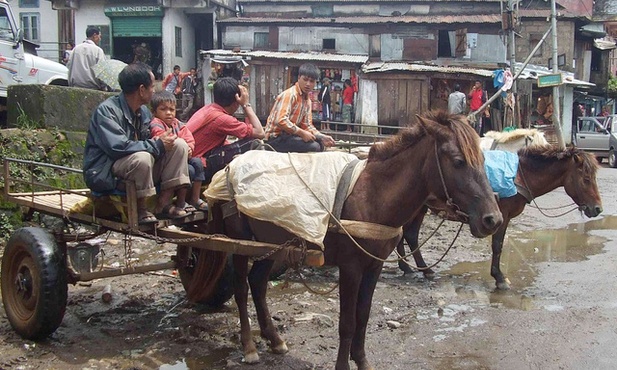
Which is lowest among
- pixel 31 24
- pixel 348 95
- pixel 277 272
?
pixel 277 272

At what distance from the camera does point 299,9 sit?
2594cm

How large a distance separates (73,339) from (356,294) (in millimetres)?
2739

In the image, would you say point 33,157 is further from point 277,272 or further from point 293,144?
point 293,144

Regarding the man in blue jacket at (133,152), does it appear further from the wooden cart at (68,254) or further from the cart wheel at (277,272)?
the cart wheel at (277,272)

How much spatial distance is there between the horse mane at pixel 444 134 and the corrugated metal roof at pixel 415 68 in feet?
63.9

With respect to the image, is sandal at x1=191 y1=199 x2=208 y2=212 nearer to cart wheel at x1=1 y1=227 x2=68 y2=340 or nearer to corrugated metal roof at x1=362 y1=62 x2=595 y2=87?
cart wheel at x1=1 y1=227 x2=68 y2=340

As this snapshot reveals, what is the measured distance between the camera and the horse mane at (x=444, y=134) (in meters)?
3.94

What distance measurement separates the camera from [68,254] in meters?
5.64

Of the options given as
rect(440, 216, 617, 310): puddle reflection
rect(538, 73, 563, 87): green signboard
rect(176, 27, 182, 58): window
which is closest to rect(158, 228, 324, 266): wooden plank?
rect(440, 216, 617, 310): puddle reflection

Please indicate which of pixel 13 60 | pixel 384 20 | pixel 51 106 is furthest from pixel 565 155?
pixel 384 20

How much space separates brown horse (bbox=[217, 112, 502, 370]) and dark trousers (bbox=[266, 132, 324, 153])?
1.80 meters

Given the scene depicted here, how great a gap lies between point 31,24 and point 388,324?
86.3 ft

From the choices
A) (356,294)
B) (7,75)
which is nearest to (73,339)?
(356,294)

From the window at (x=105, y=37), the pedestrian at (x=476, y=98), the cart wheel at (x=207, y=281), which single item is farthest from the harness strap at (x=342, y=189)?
the window at (x=105, y=37)
